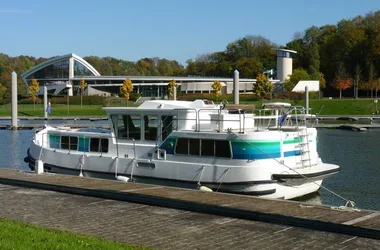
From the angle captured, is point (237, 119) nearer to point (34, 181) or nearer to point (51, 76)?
point (34, 181)

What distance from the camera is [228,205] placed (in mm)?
13875

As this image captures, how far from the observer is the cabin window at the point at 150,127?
72.6 ft

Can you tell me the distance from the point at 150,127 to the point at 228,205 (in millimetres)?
8886

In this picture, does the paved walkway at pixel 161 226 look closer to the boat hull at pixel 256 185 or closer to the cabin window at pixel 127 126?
the boat hull at pixel 256 185

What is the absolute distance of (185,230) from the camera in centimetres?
1173

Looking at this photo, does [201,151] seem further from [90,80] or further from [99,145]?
[90,80]

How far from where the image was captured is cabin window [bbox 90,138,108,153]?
919 inches

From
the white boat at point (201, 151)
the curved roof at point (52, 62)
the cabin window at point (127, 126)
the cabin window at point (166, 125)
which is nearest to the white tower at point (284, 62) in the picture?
the curved roof at point (52, 62)

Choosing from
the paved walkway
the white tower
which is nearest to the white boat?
the paved walkway

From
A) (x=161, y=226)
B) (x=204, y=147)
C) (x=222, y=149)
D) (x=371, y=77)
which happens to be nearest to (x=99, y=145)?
(x=204, y=147)

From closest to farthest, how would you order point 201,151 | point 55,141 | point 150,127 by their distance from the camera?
point 201,151 → point 150,127 → point 55,141

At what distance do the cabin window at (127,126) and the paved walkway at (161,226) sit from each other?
7.39 meters

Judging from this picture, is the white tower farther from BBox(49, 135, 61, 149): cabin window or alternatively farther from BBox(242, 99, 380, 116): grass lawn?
BBox(49, 135, 61, 149): cabin window

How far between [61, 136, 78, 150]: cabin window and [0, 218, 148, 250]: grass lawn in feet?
44.3
